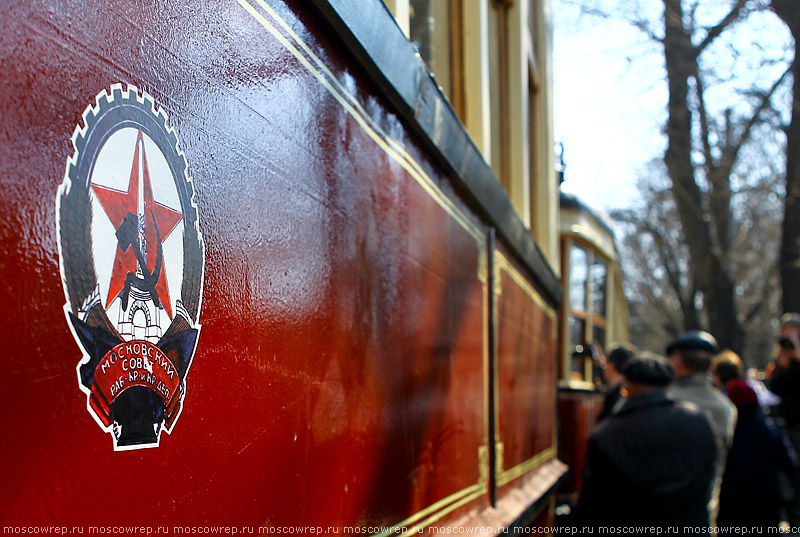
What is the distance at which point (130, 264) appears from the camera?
3.05 ft

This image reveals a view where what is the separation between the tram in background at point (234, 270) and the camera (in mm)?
819

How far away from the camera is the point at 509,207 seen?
3088mm

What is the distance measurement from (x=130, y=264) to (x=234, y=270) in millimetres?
244

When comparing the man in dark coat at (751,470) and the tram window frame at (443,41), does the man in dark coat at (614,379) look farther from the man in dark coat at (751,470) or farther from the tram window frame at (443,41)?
the tram window frame at (443,41)

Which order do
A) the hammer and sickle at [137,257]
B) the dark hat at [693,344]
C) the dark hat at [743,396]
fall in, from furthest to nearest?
the dark hat at [743,396] < the dark hat at [693,344] < the hammer and sickle at [137,257]

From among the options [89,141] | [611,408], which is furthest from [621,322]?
[89,141]

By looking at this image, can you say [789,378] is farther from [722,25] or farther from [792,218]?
[792,218]

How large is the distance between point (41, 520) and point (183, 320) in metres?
0.29

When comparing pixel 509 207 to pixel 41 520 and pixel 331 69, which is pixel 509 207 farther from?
pixel 41 520

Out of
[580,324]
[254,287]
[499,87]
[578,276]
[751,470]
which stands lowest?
[751,470]

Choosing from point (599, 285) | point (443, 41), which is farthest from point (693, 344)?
point (599, 285)

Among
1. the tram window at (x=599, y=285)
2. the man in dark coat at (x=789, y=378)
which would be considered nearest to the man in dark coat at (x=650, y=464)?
the man in dark coat at (x=789, y=378)

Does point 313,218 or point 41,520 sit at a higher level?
point 313,218

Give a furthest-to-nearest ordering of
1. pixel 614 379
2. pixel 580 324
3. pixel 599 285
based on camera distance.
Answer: pixel 599 285 → pixel 580 324 → pixel 614 379
